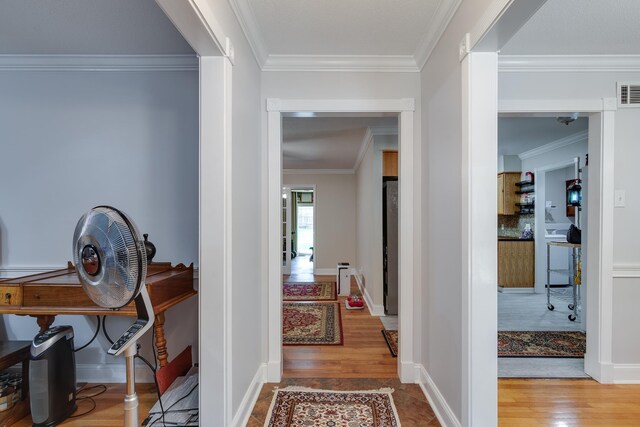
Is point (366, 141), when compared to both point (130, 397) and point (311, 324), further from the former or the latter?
point (130, 397)

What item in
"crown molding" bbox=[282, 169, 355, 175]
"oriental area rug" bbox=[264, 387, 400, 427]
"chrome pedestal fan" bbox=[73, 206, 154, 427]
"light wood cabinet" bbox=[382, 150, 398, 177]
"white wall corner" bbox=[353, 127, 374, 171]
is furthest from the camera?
"crown molding" bbox=[282, 169, 355, 175]

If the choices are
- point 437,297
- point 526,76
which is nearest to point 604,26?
point 526,76

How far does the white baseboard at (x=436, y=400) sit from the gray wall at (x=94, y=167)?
172 cm

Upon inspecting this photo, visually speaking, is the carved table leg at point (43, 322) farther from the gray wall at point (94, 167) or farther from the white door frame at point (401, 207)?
the white door frame at point (401, 207)

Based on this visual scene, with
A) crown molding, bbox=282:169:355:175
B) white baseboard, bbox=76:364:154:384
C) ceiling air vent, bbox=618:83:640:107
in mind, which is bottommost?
white baseboard, bbox=76:364:154:384

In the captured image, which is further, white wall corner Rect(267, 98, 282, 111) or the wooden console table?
white wall corner Rect(267, 98, 282, 111)

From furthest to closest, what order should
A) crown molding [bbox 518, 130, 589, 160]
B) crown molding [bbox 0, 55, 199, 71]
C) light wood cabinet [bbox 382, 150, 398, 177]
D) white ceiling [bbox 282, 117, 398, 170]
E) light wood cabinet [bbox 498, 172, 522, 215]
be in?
1. light wood cabinet [bbox 498, 172, 522, 215]
2. crown molding [bbox 518, 130, 589, 160]
3. light wood cabinet [bbox 382, 150, 398, 177]
4. white ceiling [bbox 282, 117, 398, 170]
5. crown molding [bbox 0, 55, 199, 71]

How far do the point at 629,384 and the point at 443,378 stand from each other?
171 cm

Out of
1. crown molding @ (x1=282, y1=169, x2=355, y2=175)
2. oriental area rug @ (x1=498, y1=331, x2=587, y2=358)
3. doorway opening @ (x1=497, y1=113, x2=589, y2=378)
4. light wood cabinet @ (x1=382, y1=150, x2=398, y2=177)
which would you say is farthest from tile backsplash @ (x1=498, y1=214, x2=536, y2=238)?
crown molding @ (x1=282, y1=169, x2=355, y2=175)

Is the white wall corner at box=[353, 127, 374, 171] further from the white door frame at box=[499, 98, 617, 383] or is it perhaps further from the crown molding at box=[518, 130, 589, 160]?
the crown molding at box=[518, 130, 589, 160]

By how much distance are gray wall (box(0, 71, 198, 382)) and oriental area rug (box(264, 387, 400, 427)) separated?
2.73 feet

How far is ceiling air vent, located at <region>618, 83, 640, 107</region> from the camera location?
7.88ft

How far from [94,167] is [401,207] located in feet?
7.79

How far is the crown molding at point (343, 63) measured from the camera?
2342 millimetres
